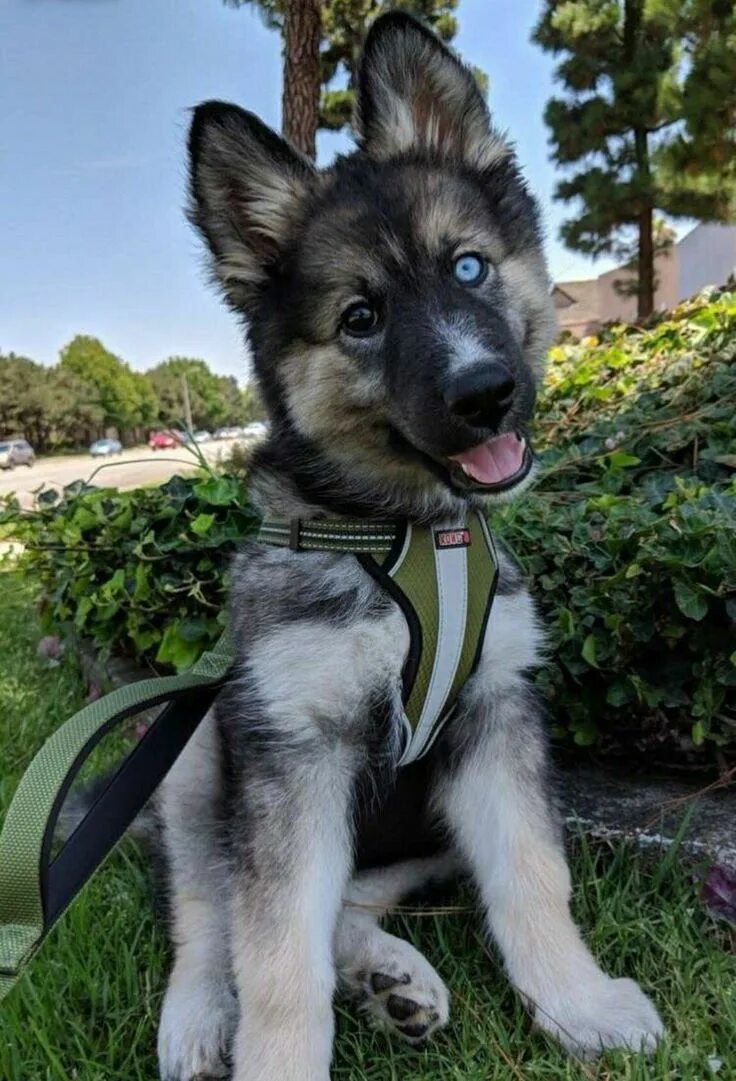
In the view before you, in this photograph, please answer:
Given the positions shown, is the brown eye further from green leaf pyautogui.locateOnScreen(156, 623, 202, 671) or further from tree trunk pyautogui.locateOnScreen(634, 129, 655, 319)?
tree trunk pyautogui.locateOnScreen(634, 129, 655, 319)

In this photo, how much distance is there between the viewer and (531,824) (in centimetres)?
207

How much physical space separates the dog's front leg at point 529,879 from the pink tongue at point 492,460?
20.7 inches

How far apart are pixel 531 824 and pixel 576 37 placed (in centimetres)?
1745

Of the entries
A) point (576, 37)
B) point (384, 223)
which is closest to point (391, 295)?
point (384, 223)

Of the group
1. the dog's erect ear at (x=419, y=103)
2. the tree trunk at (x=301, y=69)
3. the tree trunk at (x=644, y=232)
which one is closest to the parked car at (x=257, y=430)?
the dog's erect ear at (x=419, y=103)

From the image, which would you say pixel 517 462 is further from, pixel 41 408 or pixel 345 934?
pixel 41 408

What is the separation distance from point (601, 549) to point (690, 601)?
1.36 ft

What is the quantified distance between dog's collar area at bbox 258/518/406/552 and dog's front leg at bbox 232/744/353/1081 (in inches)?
18.7

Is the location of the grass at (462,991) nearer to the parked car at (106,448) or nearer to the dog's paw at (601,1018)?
the dog's paw at (601,1018)

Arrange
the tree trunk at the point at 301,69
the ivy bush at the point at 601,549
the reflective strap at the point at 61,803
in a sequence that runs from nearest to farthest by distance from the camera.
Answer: the reflective strap at the point at 61,803 → the ivy bush at the point at 601,549 → the tree trunk at the point at 301,69

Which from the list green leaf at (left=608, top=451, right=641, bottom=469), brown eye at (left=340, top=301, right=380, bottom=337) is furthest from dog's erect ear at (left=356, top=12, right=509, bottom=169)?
green leaf at (left=608, top=451, right=641, bottom=469)

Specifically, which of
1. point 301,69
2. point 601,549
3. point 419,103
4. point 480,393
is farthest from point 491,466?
point 301,69

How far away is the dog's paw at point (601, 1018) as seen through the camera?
1.87m

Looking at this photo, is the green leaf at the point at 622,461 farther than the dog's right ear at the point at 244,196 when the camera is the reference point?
Yes
